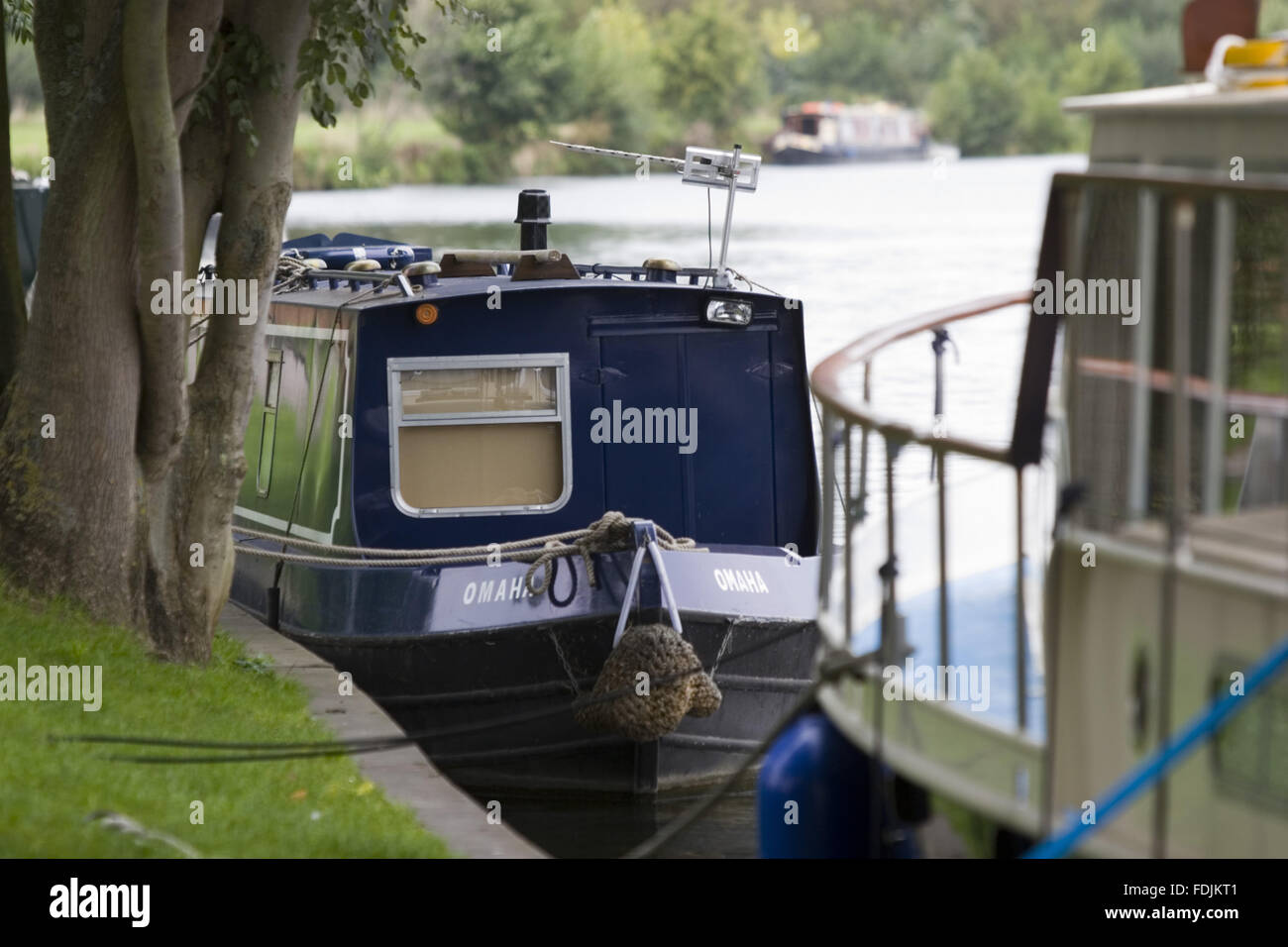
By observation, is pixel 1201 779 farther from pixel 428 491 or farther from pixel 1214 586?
pixel 428 491

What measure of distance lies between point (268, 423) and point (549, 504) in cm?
269

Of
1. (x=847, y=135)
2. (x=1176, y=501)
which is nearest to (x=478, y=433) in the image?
(x=1176, y=501)

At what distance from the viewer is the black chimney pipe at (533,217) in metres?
13.1

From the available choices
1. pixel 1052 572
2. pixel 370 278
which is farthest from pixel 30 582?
pixel 1052 572

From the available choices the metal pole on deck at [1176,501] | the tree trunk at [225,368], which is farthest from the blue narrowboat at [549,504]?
the metal pole on deck at [1176,501]

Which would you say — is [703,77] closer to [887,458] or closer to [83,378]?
[83,378]

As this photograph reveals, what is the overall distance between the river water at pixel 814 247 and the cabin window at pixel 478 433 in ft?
4.83

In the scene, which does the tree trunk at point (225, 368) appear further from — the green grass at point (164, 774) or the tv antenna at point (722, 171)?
the tv antenna at point (722, 171)

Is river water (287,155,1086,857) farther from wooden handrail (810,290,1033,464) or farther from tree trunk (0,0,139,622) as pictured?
tree trunk (0,0,139,622)

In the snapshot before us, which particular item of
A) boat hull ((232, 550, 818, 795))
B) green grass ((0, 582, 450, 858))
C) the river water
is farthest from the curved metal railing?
boat hull ((232, 550, 818, 795))

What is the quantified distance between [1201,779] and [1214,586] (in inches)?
19.2

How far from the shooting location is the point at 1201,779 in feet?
15.5

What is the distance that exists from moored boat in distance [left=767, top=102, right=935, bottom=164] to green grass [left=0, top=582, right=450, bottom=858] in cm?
7102
